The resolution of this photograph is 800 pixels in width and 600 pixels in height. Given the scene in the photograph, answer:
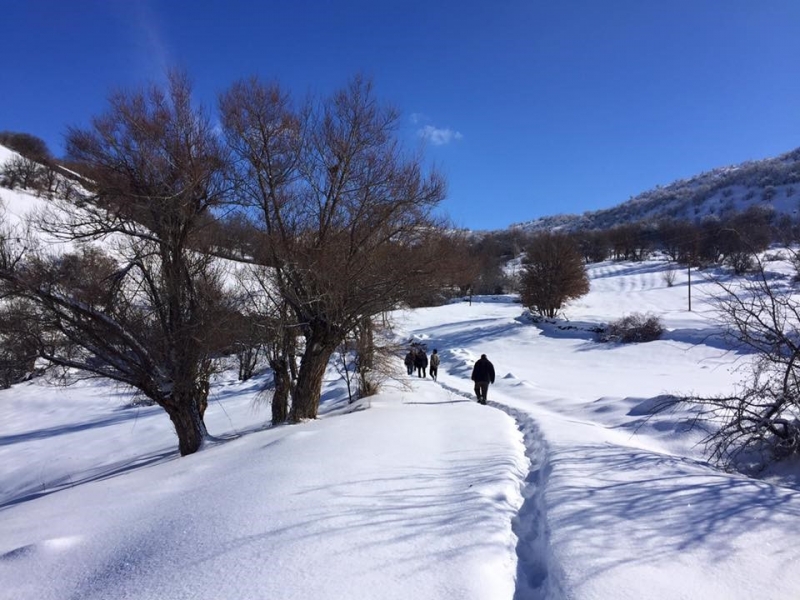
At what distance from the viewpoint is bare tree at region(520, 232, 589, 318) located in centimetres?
4275

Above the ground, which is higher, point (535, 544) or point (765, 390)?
point (765, 390)

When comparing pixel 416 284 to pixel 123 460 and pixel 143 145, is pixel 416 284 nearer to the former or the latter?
pixel 143 145

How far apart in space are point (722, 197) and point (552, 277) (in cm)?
10576

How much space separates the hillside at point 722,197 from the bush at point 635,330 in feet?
252

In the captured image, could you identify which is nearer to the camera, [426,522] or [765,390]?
[426,522]

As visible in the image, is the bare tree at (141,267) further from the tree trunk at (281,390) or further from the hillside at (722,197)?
the hillside at (722,197)

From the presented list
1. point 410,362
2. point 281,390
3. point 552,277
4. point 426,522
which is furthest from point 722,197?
point 426,522

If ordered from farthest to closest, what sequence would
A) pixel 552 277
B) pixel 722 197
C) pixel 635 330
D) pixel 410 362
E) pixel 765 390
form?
pixel 722 197 < pixel 552 277 < pixel 635 330 < pixel 410 362 < pixel 765 390

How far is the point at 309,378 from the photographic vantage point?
456 inches

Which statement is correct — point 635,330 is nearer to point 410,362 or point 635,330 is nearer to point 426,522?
point 410,362

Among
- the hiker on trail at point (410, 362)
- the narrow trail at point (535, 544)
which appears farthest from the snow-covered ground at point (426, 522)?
the hiker on trail at point (410, 362)

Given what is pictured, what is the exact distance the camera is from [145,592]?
319 cm

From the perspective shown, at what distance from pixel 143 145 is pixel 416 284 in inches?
246

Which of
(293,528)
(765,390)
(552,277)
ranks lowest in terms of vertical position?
(293,528)
